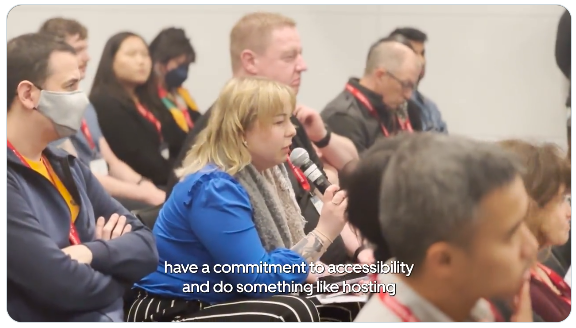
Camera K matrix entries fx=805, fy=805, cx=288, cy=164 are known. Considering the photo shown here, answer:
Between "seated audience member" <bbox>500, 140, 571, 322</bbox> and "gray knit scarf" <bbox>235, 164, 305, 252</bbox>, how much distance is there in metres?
0.61

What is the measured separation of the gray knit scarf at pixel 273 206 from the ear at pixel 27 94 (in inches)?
22.5

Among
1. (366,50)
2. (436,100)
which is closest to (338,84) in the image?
(366,50)

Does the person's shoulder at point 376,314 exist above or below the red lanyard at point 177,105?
below

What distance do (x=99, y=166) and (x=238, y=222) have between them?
1.46 feet

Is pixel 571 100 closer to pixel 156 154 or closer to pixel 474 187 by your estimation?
pixel 474 187

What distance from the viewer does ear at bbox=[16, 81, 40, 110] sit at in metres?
2.12

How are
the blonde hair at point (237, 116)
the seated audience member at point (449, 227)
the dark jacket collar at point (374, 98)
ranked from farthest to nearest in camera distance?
the dark jacket collar at point (374, 98) < the blonde hair at point (237, 116) < the seated audience member at point (449, 227)

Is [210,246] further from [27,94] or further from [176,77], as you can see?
[27,94]

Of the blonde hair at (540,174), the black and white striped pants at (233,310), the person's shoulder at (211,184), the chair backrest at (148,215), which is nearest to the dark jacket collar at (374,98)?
the blonde hair at (540,174)

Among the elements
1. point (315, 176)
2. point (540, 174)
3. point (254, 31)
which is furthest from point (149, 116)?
point (540, 174)

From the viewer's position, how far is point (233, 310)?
2201 millimetres

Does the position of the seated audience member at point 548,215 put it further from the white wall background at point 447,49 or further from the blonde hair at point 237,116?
the blonde hair at point 237,116

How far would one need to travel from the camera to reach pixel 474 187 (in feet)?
6.77

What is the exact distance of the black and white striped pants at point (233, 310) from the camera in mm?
Result: 2188
